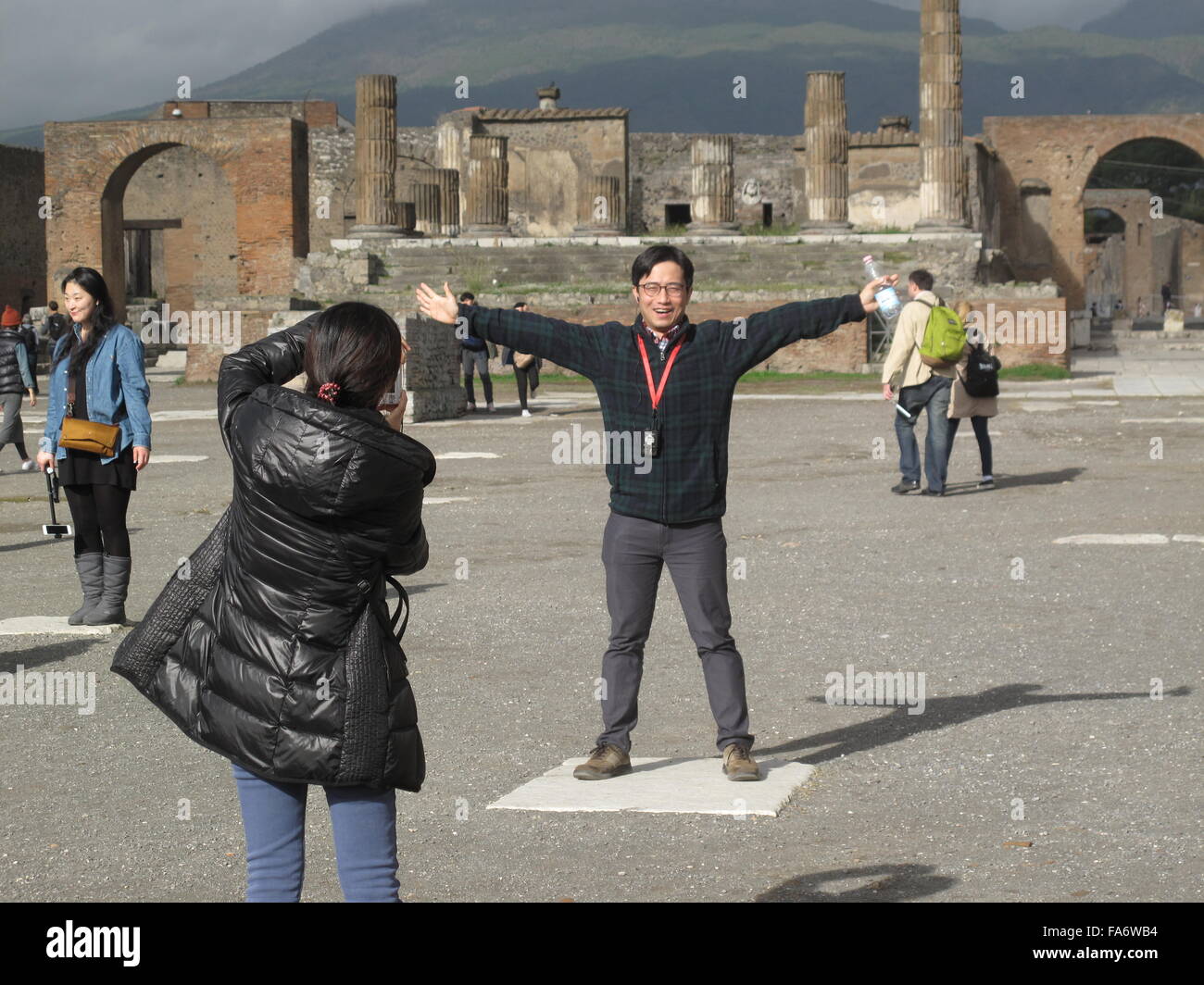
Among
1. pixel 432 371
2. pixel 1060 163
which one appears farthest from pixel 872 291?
pixel 1060 163

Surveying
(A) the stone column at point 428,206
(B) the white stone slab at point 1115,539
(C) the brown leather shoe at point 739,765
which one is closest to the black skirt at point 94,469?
(C) the brown leather shoe at point 739,765

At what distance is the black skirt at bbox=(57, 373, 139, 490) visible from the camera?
896 centimetres

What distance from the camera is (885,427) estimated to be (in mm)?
21625

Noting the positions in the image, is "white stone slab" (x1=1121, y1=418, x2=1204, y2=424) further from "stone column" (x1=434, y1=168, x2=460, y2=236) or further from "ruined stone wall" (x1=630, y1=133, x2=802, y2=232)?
"ruined stone wall" (x1=630, y1=133, x2=802, y2=232)

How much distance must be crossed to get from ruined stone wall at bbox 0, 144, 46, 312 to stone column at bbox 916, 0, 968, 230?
2654 centimetres

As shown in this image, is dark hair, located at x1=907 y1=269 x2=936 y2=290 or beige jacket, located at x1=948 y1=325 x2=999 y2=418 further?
beige jacket, located at x1=948 y1=325 x2=999 y2=418

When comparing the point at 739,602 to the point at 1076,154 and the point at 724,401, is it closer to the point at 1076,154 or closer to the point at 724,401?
the point at 724,401

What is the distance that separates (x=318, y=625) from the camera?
12.4 ft

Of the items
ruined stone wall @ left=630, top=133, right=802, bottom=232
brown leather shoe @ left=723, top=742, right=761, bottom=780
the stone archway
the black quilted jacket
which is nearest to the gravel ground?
brown leather shoe @ left=723, top=742, right=761, bottom=780

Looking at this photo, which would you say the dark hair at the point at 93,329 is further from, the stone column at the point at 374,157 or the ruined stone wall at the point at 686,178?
the ruined stone wall at the point at 686,178

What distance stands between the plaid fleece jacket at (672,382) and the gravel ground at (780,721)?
1116mm

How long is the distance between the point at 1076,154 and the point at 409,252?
24.4 meters

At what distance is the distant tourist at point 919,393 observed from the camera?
14.8 m

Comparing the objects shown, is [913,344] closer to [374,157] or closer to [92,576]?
[92,576]
